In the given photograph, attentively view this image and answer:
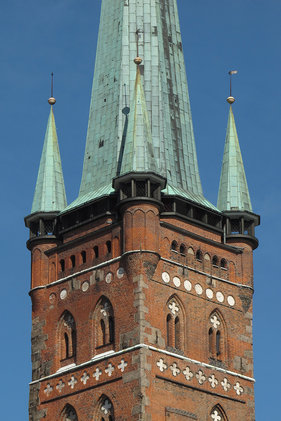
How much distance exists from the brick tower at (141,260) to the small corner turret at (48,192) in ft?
0.16

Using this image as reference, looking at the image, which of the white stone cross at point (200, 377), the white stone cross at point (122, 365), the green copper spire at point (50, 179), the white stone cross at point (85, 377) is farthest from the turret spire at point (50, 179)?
the white stone cross at point (200, 377)

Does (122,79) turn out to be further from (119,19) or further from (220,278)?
(220,278)

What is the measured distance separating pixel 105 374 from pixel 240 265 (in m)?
6.94

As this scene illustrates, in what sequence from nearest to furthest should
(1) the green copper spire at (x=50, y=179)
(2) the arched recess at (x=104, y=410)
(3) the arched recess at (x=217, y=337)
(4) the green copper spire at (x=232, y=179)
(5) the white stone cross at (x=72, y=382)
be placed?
1. (2) the arched recess at (x=104, y=410)
2. (5) the white stone cross at (x=72, y=382)
3. (3) the arched recess at (x=217, y=337)
4. (1) the green copper spire at (x=50, y=179)
5. (4) the green copper spire at (x=232, y=179)

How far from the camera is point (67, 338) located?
57156 mm

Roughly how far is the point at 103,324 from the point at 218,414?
4.76 m

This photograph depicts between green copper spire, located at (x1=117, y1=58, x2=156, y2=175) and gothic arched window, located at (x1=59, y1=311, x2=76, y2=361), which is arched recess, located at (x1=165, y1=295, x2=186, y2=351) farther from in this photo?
green copper spire, located at (x1=117, y1=58, x2=156, y2=175)

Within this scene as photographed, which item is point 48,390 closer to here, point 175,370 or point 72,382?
point 72,382

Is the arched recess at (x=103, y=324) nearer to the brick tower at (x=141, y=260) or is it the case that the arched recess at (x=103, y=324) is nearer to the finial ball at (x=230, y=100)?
the brick tower at (x=141, y=260)

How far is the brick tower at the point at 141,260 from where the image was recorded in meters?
54.8

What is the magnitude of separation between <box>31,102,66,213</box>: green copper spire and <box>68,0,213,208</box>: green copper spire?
2.80 feet

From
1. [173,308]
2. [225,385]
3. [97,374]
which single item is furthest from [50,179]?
[225,385]

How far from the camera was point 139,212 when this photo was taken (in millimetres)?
55625

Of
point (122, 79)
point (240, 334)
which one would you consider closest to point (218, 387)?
point (240, 334)
